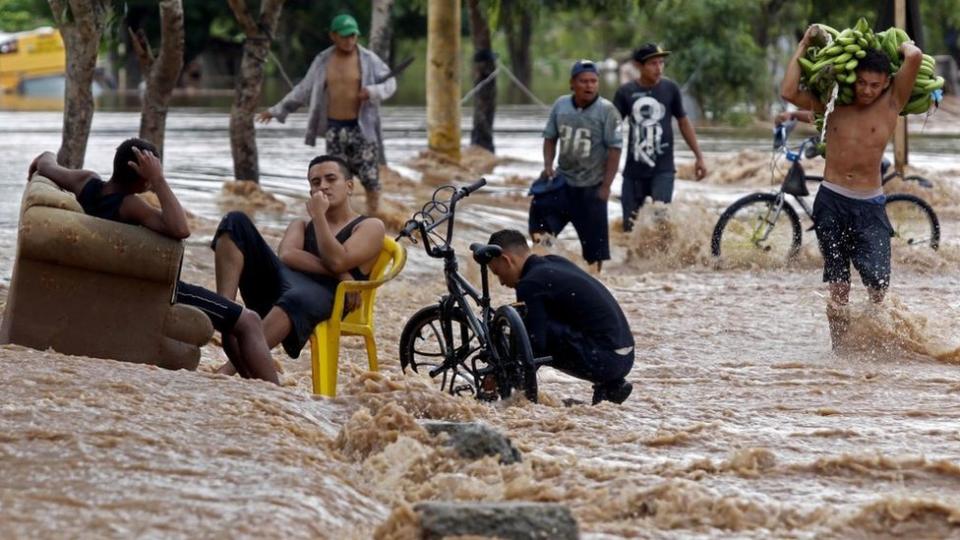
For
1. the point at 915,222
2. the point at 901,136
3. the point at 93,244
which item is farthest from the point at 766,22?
the point at 93,244

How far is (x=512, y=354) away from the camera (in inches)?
304

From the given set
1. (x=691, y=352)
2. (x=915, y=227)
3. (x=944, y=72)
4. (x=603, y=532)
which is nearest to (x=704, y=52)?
(x=944, y=72)

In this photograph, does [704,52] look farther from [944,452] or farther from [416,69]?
Answer: [416,69]

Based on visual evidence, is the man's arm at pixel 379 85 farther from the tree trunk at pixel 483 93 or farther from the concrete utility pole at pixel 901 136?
the tree trunk at pixel 483 93

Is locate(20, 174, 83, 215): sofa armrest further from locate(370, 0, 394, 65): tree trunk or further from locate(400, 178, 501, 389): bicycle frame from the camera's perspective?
locate(370, 0, 394, 65): tree trunk

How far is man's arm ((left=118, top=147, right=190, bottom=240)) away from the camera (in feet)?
23.7

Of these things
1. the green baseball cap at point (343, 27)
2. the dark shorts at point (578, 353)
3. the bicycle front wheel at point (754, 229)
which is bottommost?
→ the bicycle front wheel at point (754, 229)

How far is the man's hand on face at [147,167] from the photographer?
7.46 m

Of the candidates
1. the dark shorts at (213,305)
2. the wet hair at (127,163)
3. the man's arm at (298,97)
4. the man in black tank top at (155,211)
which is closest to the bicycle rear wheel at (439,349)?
the man in black tank top at (155,211)

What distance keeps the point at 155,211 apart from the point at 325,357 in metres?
1.27

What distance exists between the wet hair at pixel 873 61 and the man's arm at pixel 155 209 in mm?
3890

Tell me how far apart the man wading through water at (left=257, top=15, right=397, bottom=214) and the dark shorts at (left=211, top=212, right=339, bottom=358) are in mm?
6626

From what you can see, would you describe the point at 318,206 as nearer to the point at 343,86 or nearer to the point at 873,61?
→ the point at 873,61

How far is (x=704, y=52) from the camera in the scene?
1312 inches
